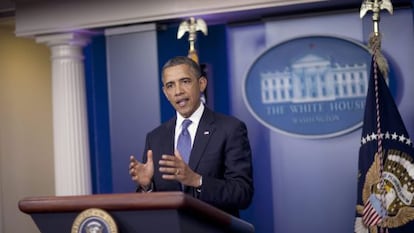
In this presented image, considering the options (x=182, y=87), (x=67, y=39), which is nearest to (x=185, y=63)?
(x=182, y=87)

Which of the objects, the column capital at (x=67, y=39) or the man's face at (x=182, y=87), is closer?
the man's face at (x=182, y=87)

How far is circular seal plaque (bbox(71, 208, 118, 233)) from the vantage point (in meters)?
1.74

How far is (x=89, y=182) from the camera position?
16.3ft

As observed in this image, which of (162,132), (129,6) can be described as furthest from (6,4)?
(162,132)

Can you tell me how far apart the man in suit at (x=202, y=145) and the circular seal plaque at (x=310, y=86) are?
1808 mm

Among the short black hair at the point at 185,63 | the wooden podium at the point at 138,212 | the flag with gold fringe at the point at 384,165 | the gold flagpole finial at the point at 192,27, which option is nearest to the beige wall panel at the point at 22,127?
the gold flagpole finial at the point at 192,27

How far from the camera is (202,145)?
2.65m

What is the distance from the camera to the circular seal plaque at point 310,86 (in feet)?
14.4

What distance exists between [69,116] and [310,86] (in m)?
1.68

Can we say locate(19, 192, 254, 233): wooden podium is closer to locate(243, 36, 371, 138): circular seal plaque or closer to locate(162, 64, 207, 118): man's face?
locate(162, 64, 207, 118): man's face

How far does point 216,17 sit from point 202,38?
50cm

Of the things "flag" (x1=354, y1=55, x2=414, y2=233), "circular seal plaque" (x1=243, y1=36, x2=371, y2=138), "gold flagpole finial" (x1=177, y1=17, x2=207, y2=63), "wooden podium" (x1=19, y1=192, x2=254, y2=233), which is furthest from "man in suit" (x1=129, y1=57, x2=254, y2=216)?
"circular seal plaque" (x1=243, y1=36, x2=371, y2=138)

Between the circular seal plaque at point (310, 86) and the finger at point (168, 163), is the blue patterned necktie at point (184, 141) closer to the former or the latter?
the finger at point (168, 163)

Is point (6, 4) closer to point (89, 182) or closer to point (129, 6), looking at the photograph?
point (129, 6)
